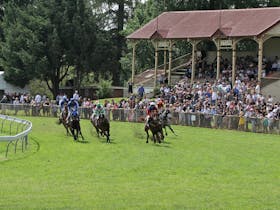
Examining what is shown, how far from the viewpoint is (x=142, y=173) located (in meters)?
19.4

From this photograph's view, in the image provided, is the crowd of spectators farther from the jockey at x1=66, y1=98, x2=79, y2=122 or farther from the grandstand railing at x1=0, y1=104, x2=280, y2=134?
the jockey at x1=66, y1=98, x2=79, y2=122

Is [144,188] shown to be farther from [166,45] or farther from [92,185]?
[166,45]

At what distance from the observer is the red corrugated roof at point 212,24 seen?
150ft

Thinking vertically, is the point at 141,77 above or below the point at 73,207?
above

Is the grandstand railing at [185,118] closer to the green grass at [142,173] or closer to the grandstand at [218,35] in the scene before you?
the green grass at [142,173]

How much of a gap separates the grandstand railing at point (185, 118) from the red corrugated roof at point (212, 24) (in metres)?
9.38

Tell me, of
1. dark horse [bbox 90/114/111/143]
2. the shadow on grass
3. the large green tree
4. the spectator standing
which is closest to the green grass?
the shadow on grass

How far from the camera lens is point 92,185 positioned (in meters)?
16.7


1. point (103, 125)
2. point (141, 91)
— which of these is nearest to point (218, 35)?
point (141, 91)

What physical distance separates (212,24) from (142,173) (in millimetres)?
31652

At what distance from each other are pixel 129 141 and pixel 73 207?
1581 centimetres

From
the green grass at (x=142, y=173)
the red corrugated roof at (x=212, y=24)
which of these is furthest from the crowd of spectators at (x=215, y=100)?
the green grass at (x=142, y=173)

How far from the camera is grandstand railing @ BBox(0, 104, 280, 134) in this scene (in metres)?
33.8

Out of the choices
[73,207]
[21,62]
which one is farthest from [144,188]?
[21,62]
